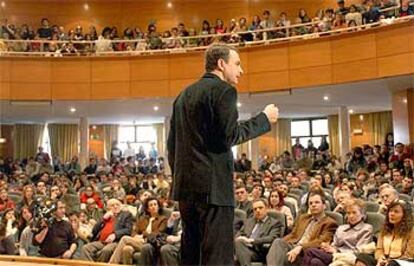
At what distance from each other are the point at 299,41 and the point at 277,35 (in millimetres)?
745

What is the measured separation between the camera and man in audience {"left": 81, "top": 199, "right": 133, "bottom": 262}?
18.9 ft

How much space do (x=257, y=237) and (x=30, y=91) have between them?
8860 mm

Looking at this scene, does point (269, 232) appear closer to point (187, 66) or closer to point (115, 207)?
point (115, 207)

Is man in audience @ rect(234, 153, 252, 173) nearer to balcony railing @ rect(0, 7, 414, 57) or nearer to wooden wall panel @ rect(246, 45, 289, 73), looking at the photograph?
wooden wall panel @ rect(246, 45, 289, 73)

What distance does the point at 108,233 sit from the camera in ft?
20.2

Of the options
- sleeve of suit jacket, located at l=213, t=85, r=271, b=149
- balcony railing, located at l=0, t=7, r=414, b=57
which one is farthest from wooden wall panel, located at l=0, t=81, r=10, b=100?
sleeve of suit jacket, located at l=213, t=85, r=271, b=149

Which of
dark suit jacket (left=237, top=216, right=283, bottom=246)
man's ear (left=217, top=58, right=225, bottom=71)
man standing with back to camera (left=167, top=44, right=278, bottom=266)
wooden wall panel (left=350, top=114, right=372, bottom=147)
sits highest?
wooden wall panel (left=350, top=114, right=372, bottom=147)

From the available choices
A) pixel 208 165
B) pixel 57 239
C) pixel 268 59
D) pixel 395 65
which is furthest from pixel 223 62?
pixel 268 59

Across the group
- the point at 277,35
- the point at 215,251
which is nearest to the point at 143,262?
the point at 215,251

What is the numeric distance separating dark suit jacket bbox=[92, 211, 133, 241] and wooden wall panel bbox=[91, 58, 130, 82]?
6921 millimetres

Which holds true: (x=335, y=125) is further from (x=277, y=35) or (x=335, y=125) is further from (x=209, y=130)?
(x=209, y=130)

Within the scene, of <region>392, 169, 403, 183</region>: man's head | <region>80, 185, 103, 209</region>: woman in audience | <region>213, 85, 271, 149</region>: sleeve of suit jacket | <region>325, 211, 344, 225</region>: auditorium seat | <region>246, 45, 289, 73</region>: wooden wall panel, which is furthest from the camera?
<region>246, 45, 289, 73</region>: wooden wall panel

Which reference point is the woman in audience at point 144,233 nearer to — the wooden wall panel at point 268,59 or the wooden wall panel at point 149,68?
the wooden wall panel at point 268,59

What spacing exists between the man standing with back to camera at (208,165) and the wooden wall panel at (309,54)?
946 cm
